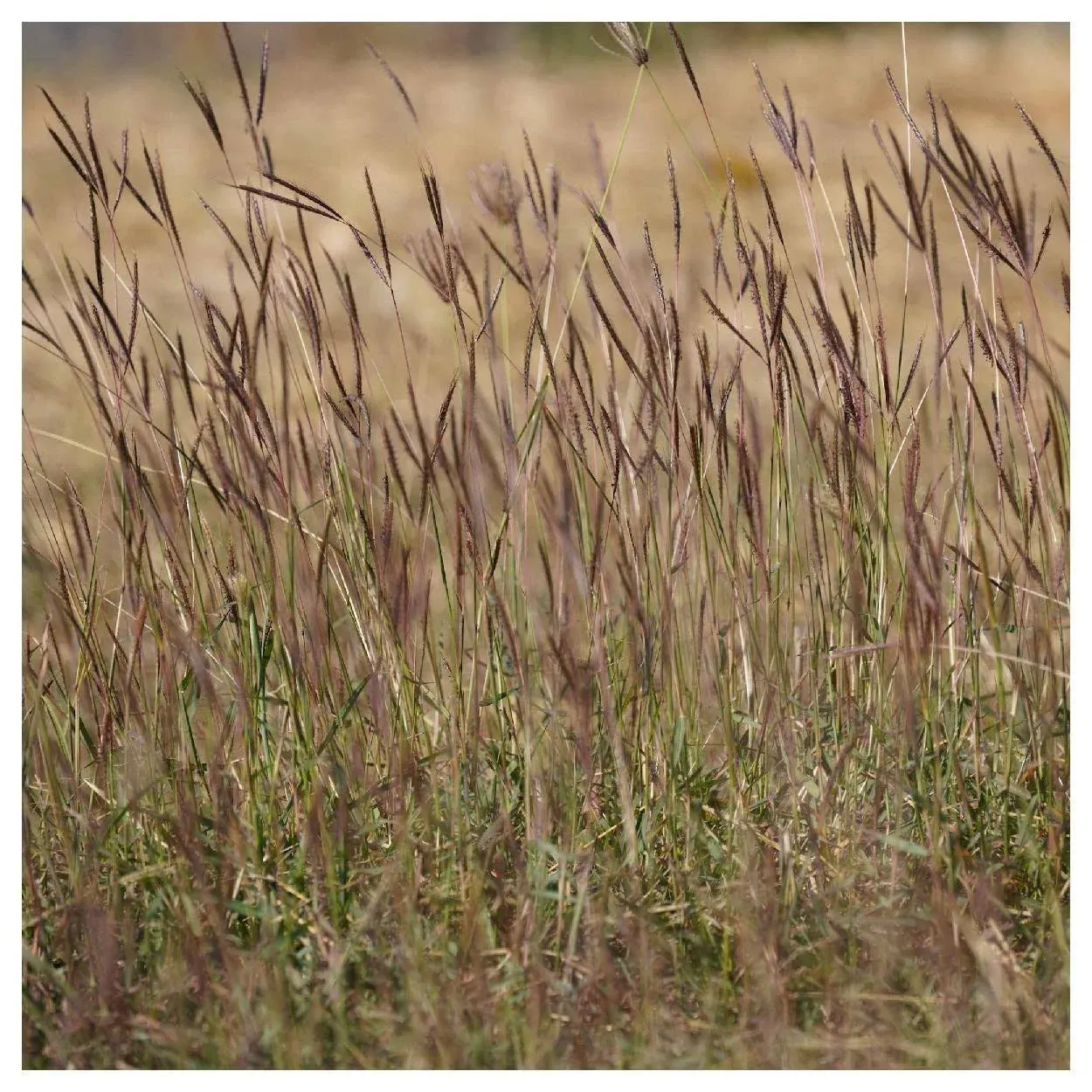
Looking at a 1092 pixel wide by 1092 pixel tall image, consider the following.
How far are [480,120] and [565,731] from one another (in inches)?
173

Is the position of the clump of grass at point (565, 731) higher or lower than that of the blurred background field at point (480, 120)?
lower

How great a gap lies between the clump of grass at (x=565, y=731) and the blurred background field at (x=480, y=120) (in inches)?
112

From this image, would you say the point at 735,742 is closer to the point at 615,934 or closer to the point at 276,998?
the point at 615,934

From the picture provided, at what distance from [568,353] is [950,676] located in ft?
1.76

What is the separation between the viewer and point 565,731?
1.36 m

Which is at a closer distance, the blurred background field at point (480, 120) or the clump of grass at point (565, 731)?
the clump of grass at point (565, 731)

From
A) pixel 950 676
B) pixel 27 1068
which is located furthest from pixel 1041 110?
pixel 27 1068

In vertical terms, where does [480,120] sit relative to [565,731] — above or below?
above

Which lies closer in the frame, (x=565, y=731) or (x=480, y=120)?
(x=565, y=731)

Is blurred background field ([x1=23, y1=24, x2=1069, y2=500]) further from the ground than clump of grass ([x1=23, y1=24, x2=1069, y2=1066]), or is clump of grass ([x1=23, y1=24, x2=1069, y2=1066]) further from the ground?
blurred background field ([x1=23, y1=24, x2=1069, y2=500])

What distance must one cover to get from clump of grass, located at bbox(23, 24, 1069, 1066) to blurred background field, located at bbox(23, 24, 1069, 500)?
9.31 ft

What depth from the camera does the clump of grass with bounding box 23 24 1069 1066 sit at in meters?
1.14

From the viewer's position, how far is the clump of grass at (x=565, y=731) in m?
1.14

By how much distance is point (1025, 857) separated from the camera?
129 centimetres
